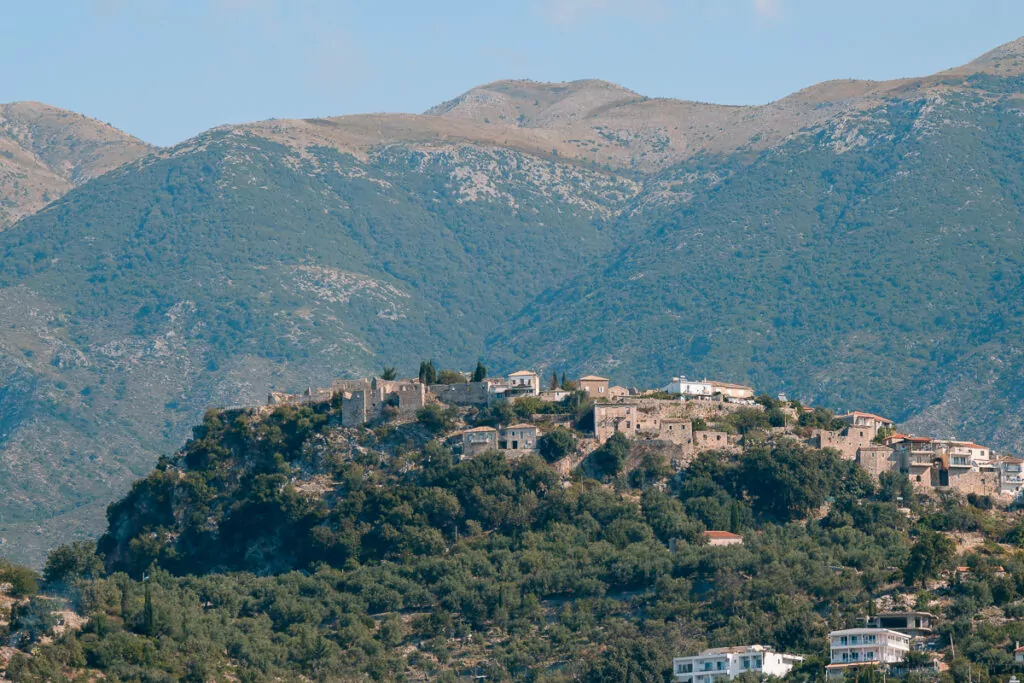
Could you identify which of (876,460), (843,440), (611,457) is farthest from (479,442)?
(876,460)

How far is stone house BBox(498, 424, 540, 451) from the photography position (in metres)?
146

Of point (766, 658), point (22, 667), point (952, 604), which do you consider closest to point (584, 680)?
point (766, 658)

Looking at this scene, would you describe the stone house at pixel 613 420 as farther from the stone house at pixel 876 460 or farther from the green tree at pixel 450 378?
the stone house at pixel 876 460

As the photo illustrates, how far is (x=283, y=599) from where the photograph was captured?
135 metres

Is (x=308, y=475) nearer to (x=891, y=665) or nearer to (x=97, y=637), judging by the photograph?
(x=97, y=637)

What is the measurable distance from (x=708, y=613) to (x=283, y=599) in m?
22.0

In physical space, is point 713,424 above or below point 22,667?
above

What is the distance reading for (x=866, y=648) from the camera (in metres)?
121

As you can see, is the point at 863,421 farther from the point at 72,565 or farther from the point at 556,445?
the point at 72,565

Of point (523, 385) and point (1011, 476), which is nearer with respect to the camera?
point (1011, 476)

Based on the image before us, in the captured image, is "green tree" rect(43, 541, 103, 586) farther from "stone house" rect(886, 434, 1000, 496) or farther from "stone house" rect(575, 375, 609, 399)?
"stone house" rect(886, 434, 1000, 496)

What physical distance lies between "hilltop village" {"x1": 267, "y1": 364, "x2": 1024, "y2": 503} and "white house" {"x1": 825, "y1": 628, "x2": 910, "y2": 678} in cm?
2434

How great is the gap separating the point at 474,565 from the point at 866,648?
81.1 feet

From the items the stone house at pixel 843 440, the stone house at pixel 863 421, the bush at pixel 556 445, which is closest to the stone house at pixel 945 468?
the stone house at pixel 843 440
